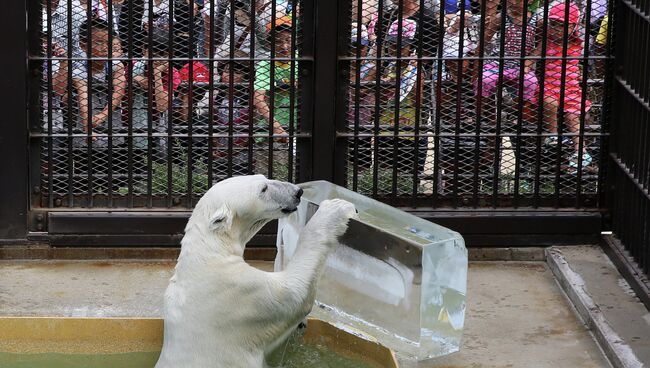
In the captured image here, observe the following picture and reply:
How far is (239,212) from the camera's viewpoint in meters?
5.09

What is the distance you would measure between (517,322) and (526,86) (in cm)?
160

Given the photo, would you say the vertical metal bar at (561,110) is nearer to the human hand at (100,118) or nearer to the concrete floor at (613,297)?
the concrete floor at (613,297)

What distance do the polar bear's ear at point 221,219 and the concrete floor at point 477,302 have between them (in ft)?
3.82

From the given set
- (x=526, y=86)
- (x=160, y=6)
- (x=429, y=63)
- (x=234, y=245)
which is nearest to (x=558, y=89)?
(x=526, y=86)

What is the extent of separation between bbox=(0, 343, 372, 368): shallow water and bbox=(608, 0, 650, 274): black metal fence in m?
1.76

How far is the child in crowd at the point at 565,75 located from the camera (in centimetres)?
702

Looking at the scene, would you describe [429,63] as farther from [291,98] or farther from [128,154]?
[128,154]

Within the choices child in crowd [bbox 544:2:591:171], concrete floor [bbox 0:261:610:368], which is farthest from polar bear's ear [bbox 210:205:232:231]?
child in crowd [bbox 544:2:591:171]

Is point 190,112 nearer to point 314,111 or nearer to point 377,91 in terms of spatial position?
point 314,111

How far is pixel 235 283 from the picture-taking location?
16.4ft

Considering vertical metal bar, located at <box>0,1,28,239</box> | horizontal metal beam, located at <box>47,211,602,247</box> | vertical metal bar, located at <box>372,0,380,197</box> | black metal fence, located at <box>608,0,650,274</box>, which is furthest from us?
horizontal metal beam, located at <box>47,211,602,247</box>

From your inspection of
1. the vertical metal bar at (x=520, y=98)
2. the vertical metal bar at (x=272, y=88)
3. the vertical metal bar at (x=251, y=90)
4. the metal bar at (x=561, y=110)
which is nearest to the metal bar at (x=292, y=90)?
the vertical metal bar at (x=272, y=88)

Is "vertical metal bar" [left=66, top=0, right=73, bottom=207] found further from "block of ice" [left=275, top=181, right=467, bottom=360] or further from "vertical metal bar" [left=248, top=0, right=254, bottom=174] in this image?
"block of ice" [left=275, top=181, right=467, bottom=360]

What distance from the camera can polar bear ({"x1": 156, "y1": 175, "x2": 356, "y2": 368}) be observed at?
194 inches
